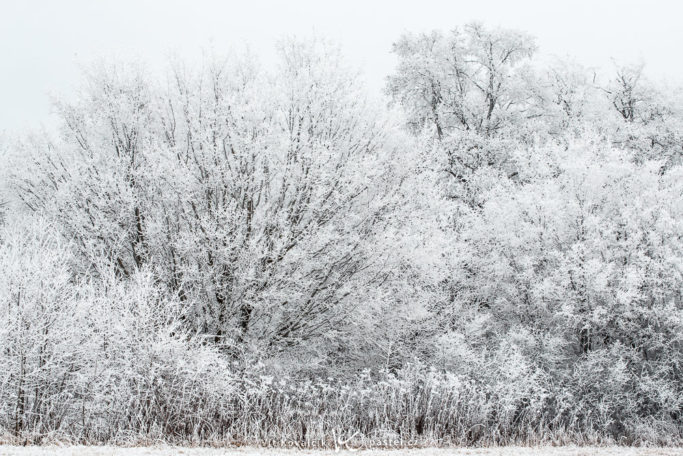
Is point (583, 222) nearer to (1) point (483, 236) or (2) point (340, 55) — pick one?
(1) point (483, 236)

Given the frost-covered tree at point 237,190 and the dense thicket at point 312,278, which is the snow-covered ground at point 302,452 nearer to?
the dense thicket at point 312,278

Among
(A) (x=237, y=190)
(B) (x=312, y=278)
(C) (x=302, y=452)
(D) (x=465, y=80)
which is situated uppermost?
(D) (x=465, y=80)

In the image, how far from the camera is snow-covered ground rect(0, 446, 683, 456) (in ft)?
27.9

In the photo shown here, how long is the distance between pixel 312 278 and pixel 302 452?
6584 millimetres

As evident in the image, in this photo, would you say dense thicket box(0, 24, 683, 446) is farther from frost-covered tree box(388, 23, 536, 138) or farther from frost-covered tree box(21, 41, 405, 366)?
frost-covered tree box(388, 23, 536, 138)

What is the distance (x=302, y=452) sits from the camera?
9.80 meters

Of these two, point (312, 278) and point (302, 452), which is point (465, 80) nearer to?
point (312, 278)

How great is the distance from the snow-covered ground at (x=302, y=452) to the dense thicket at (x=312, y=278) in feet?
3.50

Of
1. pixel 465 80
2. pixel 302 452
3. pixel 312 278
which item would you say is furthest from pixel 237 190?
pixel 465 80

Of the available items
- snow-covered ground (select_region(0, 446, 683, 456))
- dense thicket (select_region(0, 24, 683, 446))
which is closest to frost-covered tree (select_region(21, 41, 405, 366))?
dense thicket (select_region(0, 24, 683, 446))

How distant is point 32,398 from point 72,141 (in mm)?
8894

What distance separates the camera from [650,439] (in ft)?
50.3

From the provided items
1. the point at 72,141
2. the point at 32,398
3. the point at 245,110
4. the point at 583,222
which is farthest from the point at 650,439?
the point at 72,141

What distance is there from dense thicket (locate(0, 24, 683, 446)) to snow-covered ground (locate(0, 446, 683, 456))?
1.07 m
